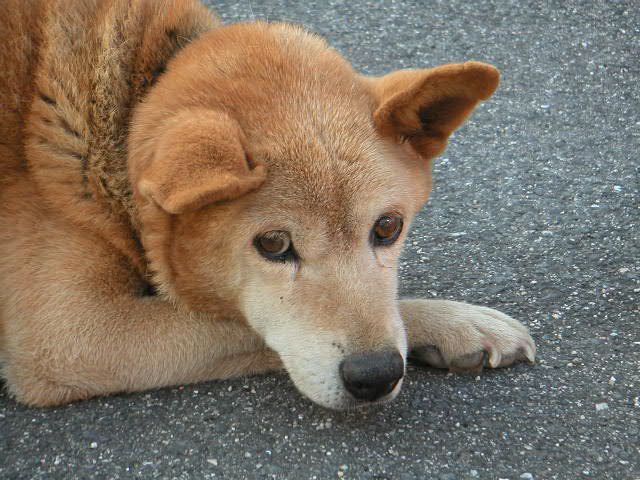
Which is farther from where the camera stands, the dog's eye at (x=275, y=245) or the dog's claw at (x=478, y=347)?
the dog's claw at (x=478, y=347)

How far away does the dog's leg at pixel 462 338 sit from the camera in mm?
2891

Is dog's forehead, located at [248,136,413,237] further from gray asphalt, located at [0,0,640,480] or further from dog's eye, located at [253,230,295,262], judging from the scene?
gray asphalt, located at [0,0,640,480]

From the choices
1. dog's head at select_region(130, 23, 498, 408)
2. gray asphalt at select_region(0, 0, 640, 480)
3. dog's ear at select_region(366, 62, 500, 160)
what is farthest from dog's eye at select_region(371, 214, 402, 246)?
gray asphalt at select_region(0, 0, 640, 480)

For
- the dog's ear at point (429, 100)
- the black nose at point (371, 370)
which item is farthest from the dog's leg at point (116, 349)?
the dog's ear at point (429, 100)

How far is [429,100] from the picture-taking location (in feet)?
8.61

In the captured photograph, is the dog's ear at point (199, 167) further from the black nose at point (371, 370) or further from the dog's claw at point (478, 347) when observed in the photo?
the dog's claw at point (478, 347)

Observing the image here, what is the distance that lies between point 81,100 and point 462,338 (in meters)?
1.65

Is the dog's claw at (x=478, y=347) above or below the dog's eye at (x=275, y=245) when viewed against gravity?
below

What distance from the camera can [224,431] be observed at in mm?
2689

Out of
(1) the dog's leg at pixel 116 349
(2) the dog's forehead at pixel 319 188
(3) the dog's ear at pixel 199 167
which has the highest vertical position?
(3) the dog's ear at pixel 199 167

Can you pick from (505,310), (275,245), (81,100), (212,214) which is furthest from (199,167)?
(505,310)

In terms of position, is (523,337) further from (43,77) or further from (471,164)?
(43,77)

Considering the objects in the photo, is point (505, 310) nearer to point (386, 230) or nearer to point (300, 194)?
point (386, 230)

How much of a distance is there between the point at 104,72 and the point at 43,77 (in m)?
0.23
